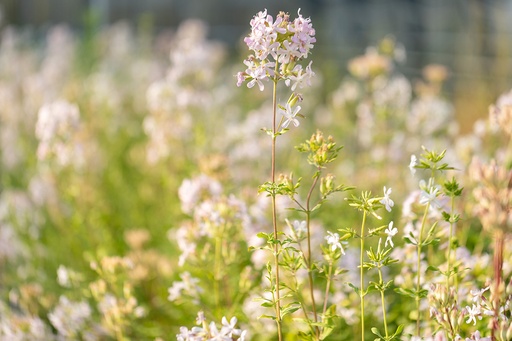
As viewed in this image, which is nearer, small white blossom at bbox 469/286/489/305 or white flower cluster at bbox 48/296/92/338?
small white blossom at bbox 469/286/489/305

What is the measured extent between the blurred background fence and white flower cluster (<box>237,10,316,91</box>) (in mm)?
3747

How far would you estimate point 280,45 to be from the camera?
166 cm

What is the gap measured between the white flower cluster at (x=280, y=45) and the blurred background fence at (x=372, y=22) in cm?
375

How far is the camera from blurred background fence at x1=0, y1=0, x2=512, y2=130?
333 inches

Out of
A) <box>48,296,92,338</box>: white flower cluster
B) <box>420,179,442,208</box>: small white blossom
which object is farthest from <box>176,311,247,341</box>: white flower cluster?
<box>48,296,92,338</box>: white flower cluster

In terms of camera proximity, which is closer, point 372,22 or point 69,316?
point 69,316

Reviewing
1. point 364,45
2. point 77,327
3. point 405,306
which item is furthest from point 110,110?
point 364,45

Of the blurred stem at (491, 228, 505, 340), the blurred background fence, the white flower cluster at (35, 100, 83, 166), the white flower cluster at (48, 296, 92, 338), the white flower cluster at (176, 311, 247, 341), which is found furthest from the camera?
the blurred background fence

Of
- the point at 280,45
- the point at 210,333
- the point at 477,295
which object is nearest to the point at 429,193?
the point at 477,295

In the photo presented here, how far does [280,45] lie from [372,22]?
33.2 feet

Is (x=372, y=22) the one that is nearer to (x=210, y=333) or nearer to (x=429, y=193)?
(x=429, y=193)

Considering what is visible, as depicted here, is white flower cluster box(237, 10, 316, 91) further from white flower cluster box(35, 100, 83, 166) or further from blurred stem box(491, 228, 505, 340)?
white flower cluster box(35, 100, 83, 166)

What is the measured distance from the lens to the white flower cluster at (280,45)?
161 cm

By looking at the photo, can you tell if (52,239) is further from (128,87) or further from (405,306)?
(128,87)
